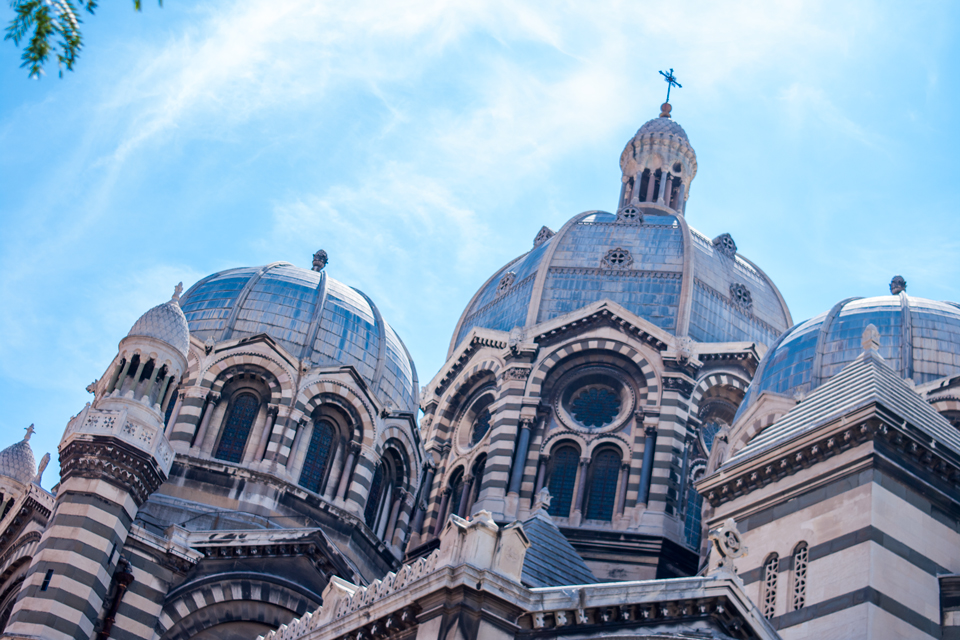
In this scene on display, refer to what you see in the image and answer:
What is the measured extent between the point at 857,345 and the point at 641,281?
1090cm

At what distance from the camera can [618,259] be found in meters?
42.5

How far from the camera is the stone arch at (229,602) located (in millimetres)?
29234

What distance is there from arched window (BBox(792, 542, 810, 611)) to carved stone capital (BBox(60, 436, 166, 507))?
1468 cm

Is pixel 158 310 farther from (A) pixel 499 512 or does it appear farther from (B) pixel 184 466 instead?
(A) pixel 499 512

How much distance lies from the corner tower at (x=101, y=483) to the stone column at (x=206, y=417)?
456cm

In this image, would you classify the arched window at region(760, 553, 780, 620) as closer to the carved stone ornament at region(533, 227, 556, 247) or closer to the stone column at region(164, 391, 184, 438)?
the stone column at region(164, 391, 184, 438)

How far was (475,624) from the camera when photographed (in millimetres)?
Answer: 18250

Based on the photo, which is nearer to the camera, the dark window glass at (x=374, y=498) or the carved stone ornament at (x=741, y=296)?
the dark window glass at (x=374, y=498)

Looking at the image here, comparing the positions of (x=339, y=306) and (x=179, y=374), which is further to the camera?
(x=339, y=306)

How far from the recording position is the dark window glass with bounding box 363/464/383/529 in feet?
122

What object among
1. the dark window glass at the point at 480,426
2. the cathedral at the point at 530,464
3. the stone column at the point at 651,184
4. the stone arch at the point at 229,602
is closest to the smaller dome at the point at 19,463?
the cathedral at the point at 530,464

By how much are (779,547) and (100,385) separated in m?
16.7

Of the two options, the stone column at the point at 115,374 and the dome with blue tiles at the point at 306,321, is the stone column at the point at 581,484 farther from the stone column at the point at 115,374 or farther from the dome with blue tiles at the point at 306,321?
the stone column at the point at 115,374

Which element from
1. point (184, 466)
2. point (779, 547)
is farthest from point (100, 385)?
point (779, 547)
